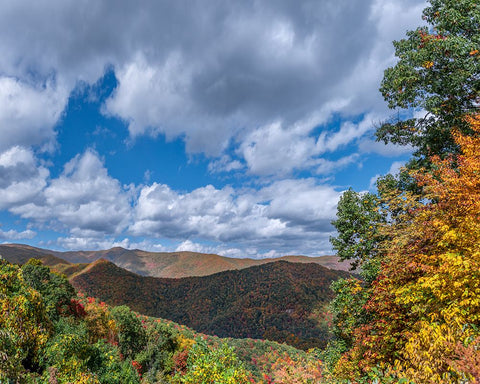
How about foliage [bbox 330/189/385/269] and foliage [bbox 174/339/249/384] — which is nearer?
foliage [bbox 174/339/249/384]

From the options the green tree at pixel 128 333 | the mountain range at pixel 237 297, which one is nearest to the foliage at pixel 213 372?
the green tree at pixel 128 333

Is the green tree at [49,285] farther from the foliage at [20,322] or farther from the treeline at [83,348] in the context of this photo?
the foliage at [20,322]

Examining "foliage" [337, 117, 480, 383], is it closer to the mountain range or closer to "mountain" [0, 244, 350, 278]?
the mountain range

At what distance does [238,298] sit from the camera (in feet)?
261

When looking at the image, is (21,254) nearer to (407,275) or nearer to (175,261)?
(175,261)

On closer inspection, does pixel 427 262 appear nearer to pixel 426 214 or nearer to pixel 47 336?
pixel 426 214

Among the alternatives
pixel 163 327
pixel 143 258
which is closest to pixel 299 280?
pixel 163 327

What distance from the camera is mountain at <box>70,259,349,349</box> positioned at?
211 ft

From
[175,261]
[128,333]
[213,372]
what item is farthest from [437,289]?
[175,261]

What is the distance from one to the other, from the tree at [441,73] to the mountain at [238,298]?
172ft

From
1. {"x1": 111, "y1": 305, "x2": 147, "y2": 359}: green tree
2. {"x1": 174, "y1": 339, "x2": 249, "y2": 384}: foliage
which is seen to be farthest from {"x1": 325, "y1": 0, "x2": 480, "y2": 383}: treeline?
{"x1": 111, "y1": 305, "x2": 147, "y2": 359}: green tree

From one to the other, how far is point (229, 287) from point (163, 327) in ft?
196

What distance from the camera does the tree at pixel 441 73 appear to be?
1249cm

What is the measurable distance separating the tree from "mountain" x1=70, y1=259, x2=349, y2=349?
52.3 m
